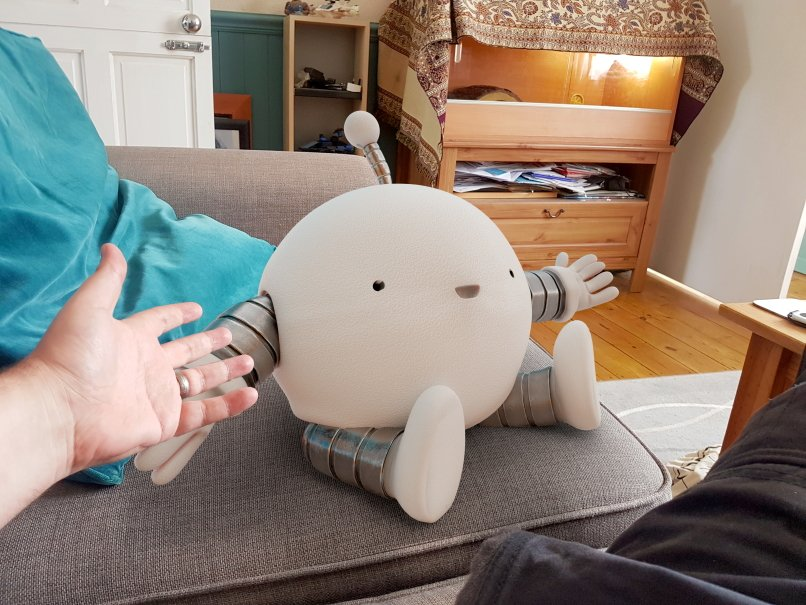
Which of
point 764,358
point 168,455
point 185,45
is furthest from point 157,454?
point 185,45

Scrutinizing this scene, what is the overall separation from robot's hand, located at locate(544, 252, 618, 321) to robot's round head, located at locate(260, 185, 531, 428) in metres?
0.19

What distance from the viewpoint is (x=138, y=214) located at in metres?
1.04

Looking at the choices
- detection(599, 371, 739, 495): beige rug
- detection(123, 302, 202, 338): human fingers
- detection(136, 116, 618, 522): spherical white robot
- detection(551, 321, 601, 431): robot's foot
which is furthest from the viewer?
detection(599, 371, 739, 495): beige rug

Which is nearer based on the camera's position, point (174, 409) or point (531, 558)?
point (531, 558)

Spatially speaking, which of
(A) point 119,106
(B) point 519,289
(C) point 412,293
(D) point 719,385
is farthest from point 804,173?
(A) point 119,106

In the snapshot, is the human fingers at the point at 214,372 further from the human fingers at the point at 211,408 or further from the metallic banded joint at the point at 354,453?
the metallic banded joint at the point at 354,453

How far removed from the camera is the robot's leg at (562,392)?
0.79m

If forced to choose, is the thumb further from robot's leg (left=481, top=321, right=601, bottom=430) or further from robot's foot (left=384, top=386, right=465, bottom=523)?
robot's leg (left=481, top=321, right=601, bottom=430)

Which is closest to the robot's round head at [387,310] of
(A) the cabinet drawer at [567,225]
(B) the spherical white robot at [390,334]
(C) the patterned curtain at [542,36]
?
(B) the spherical white robot at [390,334]

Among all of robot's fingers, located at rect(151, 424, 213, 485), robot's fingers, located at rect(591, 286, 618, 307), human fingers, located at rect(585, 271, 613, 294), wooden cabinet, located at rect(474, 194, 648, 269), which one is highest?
human fingers, located at rect(585, 271, 613, 294)

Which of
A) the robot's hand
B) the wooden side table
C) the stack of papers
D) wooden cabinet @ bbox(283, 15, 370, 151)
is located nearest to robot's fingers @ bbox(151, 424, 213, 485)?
the robot's hand

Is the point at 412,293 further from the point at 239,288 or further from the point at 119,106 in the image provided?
the point at 119,106

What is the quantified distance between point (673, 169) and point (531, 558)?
2802 millimetres

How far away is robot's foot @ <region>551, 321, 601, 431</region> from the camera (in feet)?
2.58
